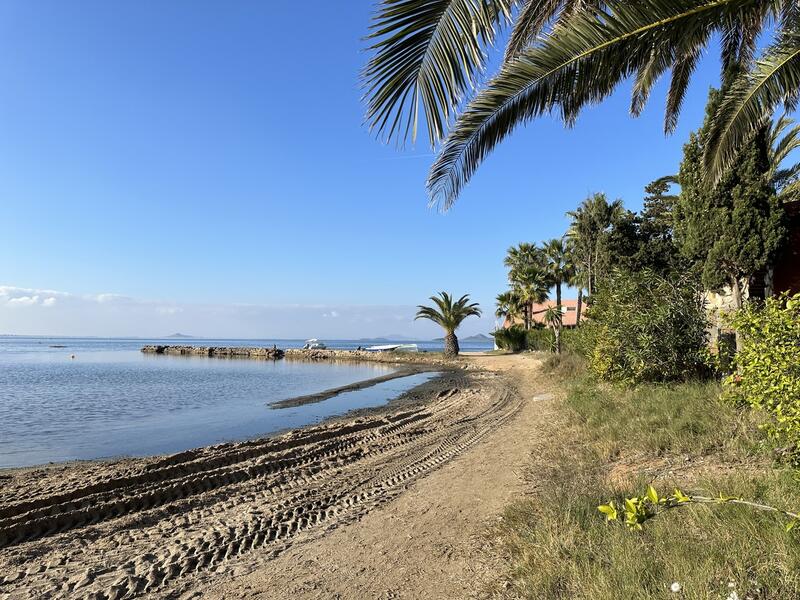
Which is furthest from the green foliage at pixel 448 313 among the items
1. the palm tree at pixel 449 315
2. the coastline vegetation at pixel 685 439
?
the coastline vegetation at pixel 685 439

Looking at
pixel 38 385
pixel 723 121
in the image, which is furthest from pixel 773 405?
pixel 38 385

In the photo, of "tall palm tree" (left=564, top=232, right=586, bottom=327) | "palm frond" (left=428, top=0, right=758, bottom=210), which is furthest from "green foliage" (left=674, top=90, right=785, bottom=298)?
"tall palm tree" (left=564, top=232, right=586, bottom=327)

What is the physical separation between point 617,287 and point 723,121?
7671 mm

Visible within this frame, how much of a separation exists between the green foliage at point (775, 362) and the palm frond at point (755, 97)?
9.85ft

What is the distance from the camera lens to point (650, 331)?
11211mm

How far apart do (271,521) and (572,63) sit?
6.09 meters

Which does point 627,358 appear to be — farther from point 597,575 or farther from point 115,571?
point 115,571

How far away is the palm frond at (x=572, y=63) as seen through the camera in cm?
402

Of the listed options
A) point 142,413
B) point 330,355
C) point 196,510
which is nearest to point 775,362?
point 196,510

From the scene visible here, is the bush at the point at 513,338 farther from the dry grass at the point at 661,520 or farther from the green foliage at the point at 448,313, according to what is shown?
the dry grass at the point at 661,520

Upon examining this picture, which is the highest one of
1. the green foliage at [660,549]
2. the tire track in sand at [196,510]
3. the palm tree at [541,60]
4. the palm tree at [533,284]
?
the palm tree at [533,284]

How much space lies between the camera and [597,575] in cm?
327

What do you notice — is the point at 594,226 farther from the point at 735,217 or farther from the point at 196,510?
the point at 196,510

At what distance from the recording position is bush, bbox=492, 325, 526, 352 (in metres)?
47.1
